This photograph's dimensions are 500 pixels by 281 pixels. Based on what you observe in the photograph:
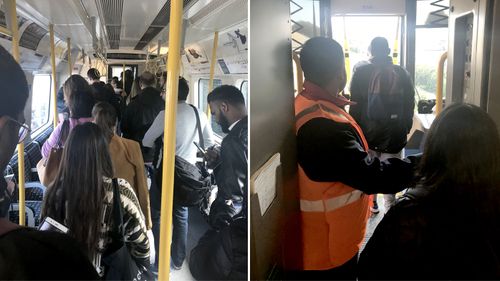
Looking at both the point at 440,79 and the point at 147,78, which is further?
the point at 440,79

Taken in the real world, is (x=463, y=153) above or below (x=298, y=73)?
below

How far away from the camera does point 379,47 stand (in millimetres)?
1927

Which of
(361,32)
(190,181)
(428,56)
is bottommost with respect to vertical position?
(190,181)

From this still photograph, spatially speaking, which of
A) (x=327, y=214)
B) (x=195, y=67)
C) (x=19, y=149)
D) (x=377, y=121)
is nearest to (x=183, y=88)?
(x=195, y=67)

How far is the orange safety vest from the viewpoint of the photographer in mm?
1804

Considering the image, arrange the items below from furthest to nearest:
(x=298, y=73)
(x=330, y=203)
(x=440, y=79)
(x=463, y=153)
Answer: (x=298, y=73) < (x=440, y=79) < (x=330, y=203) < (x=463, y=153)

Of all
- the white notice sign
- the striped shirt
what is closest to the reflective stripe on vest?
the white notice sign

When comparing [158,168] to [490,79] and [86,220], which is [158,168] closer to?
[86,220]

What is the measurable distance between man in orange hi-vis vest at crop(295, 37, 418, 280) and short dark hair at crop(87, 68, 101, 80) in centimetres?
85

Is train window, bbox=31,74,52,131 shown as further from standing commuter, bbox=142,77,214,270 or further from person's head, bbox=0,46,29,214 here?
standing commuter, bbox=142,77,214,270

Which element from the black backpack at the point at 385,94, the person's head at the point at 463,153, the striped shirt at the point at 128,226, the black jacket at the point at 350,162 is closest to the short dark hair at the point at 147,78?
the striped shirt at the point at 128,226

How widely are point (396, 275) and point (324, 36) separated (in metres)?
1.03

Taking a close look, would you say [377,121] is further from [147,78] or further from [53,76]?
[53,76]

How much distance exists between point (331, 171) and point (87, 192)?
0.92 metres
